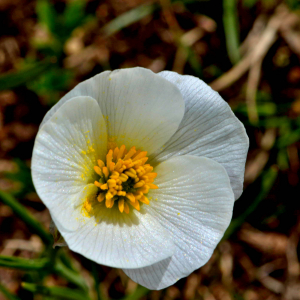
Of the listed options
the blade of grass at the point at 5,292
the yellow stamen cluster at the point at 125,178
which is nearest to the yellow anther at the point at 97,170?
the yellow stamen cluster at the point at 125,178

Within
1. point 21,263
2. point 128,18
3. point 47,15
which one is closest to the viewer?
point 21,263

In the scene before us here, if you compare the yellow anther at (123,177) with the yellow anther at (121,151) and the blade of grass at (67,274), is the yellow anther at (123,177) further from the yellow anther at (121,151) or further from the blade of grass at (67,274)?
the blade of grass at (67,274)

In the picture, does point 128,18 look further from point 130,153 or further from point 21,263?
point 21,263

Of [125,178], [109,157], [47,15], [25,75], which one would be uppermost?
[47,15]

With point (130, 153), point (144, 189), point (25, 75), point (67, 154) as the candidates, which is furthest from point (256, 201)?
point (25, 75)

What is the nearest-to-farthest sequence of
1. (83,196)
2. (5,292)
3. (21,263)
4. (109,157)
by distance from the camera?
1. (83,196)
2. (109,157)
3. (21,263)
4. (5,292)

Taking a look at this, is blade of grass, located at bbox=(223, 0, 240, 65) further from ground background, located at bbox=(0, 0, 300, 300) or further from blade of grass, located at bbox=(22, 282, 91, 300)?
blade of grass, located at bbox=(22, 282, 91, 300)
